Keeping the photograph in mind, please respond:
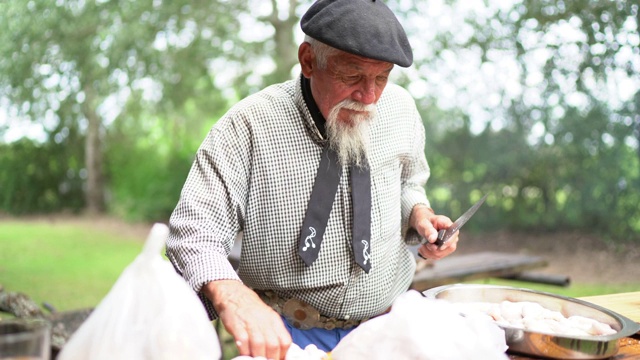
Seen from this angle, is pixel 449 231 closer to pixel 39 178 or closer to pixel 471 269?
pixel 471 269

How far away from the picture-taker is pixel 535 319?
1753 millimetres

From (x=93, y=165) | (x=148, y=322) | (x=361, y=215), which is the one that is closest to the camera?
(x=148, y=322)

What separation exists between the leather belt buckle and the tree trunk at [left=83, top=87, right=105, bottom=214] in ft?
33.4

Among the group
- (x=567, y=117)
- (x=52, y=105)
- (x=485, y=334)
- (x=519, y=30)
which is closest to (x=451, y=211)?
(x=567, y=117)

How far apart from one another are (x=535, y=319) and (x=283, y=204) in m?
0.83

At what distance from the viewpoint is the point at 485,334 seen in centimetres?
148

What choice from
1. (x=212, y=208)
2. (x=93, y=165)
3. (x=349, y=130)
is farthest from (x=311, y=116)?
(x=93, y=165)

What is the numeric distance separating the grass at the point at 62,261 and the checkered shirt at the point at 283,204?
5.33 m

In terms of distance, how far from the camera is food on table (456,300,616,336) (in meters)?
1.69

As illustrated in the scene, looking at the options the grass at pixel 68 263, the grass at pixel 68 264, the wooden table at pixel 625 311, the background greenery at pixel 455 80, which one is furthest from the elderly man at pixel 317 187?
the background greenery at pixel 455 80

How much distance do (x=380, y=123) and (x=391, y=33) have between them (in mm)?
441

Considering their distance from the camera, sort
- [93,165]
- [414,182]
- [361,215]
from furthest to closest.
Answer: [93,165] → [414,182] → [361,215]

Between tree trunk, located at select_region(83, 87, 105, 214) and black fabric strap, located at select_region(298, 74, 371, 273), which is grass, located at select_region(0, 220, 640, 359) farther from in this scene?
black fabric strap, located at select_region(298, 74, 371, 273)

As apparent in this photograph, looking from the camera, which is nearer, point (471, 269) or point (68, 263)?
point (471, 269)
